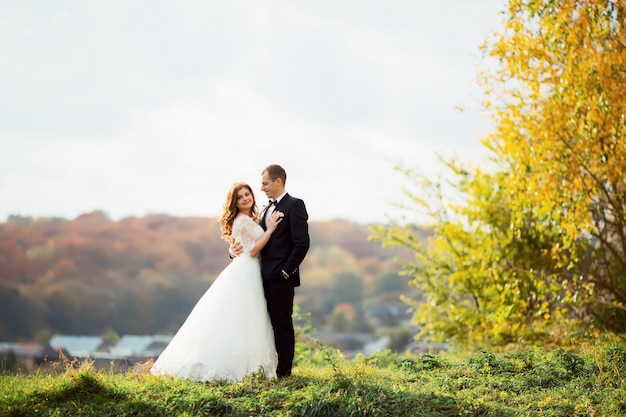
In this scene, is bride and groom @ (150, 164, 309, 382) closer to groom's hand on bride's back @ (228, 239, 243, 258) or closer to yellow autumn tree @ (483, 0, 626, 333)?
groom's hand on bride's back @ (228, 239, 243, 258)

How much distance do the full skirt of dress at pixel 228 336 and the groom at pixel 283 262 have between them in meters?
0.11

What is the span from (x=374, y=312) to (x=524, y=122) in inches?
864

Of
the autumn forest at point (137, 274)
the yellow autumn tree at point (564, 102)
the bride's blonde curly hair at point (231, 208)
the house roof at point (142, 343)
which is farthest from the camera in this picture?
the autumn forest at point (137, 274)

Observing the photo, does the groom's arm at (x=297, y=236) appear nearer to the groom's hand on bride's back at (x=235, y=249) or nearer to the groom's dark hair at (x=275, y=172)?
the groom's dark hair at (x=275, y=172)

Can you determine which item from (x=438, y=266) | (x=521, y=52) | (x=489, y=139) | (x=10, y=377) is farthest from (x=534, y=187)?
(x=10, y=377)

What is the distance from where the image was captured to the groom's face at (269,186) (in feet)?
21.8

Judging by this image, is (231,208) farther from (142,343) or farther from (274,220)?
(142,343)

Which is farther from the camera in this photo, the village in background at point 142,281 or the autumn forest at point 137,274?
the autumn forest at point 137,274

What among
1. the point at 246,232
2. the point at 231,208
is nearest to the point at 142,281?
Result: the point at 231,208

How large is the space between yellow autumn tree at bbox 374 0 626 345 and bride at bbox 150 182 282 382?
4.52 metres

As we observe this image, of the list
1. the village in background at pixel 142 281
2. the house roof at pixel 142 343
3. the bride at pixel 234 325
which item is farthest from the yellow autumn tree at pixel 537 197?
the house roof at pixel 142 343

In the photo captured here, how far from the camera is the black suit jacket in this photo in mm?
6441

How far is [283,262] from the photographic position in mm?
6516

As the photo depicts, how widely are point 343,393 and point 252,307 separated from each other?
133 centimetres
